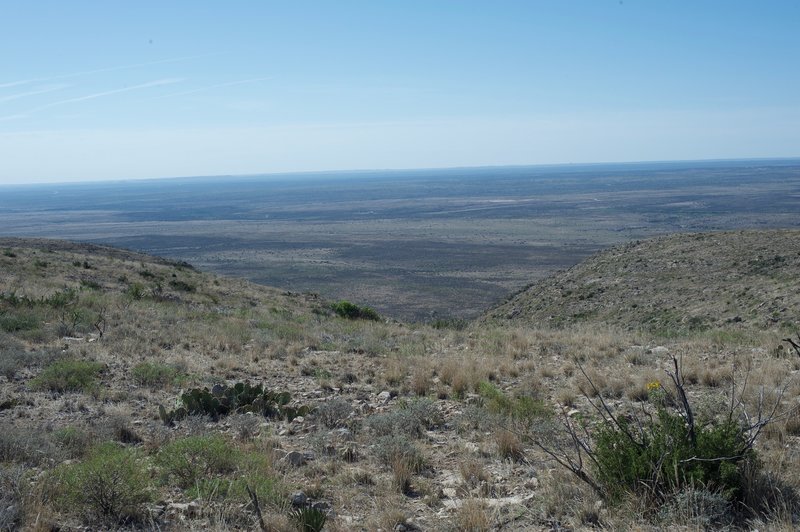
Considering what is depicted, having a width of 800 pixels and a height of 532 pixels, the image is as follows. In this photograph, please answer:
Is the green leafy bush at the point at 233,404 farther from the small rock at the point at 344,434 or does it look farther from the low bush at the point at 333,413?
the small rock at the point at 344,434

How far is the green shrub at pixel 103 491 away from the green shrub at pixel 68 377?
3.49m

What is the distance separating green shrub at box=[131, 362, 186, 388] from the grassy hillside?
3 cm

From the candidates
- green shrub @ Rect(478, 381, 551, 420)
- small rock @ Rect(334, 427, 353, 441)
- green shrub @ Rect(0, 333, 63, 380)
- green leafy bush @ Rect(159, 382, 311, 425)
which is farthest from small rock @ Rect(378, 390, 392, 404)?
green shrub @ Rect(0, 333, 63, 380)

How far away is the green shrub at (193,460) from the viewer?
17.6 ft

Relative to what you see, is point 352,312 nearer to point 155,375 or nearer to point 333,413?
point 155,375

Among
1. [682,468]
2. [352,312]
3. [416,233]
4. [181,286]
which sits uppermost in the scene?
[682,468]

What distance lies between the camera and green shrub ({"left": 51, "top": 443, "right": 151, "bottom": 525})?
4723 millimetres

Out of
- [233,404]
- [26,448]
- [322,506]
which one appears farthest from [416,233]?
[322,506]

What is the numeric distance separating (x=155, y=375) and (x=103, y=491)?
14.2 feet

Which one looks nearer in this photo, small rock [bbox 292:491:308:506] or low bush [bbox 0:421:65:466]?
small rock [bbox 292:491:308:506]

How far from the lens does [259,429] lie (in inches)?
273

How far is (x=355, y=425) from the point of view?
7035 millimetres

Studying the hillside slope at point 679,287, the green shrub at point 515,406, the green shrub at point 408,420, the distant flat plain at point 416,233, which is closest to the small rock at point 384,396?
the green shrub at point 408,420

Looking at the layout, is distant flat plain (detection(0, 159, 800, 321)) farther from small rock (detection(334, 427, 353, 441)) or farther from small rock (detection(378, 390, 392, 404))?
small rock (detection(334, 427, 353, 441))
